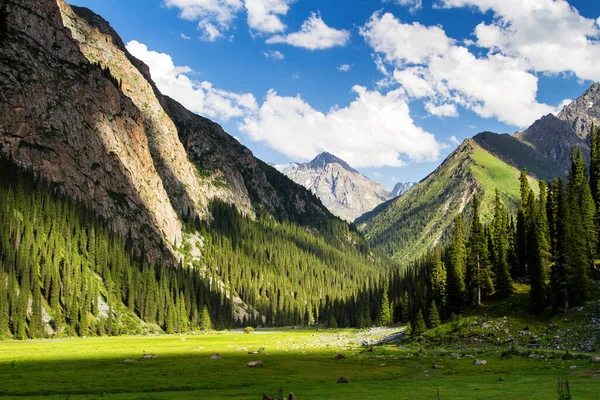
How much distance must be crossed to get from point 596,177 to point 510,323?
46396mm

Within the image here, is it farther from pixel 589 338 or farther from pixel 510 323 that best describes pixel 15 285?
pixel 589 338

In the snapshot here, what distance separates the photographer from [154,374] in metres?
52.1

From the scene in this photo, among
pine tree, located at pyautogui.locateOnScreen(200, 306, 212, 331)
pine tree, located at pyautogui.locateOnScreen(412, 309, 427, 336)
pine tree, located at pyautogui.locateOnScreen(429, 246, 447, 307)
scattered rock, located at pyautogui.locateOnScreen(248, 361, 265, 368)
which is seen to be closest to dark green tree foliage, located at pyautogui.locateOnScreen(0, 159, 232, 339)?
pine tree, located at pyautogui.locateOnScreen(200, 306, 212, 331)

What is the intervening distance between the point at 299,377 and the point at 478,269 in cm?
5616

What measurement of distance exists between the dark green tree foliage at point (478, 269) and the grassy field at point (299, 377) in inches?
1020

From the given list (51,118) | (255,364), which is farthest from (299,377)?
(51,118)

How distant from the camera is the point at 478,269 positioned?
91438 mm

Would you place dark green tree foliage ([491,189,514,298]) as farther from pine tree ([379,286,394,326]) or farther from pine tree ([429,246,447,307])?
pine tree ([379,286,394,326])

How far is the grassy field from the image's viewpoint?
1401 inches

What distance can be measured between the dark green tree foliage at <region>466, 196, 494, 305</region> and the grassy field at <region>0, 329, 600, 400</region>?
25915 millimetres

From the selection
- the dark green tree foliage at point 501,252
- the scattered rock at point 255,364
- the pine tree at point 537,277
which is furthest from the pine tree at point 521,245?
the scattered rock at point 255,364

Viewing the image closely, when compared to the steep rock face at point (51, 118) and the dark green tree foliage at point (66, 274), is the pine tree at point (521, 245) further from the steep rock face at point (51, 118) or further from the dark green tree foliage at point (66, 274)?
the steep rock face at point (51, 118)

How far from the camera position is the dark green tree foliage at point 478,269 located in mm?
90750

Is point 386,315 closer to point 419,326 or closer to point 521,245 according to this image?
point 419,326
